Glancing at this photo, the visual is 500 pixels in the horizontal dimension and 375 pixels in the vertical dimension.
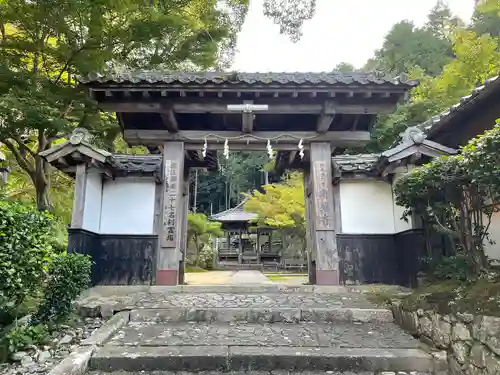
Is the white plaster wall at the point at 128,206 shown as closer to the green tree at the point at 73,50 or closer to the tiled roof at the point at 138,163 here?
the tiled roof at the point at 138,163

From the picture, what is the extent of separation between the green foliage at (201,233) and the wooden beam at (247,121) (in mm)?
11363

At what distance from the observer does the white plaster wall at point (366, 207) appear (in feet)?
23.7

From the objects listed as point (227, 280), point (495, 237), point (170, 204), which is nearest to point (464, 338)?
point (495, 237)

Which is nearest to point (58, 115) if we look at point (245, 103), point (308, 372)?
point (245, 103)

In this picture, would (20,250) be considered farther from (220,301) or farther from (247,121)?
(247,121)

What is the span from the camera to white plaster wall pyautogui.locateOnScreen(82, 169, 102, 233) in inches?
259

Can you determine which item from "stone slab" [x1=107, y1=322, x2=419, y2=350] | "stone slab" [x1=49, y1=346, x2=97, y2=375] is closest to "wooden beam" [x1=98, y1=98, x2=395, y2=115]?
"stone slab" [x1=107, y1=322, x2=419, y2=350]

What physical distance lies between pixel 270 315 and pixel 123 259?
11.0 ft

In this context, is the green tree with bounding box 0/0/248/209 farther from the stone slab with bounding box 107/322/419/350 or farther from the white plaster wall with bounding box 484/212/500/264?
the white plaster wall with bounding box 484/212/500/264

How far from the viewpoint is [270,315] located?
5.05m

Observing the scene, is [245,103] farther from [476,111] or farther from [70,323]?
[70,323]

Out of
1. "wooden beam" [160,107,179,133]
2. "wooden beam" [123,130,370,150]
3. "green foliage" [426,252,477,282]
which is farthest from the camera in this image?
"wooden beam" [123,130,370,150]

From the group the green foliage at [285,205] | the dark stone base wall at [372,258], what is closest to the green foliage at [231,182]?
the green foliage at [285,205]

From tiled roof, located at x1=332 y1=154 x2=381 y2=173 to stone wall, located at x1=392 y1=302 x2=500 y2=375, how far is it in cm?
346
